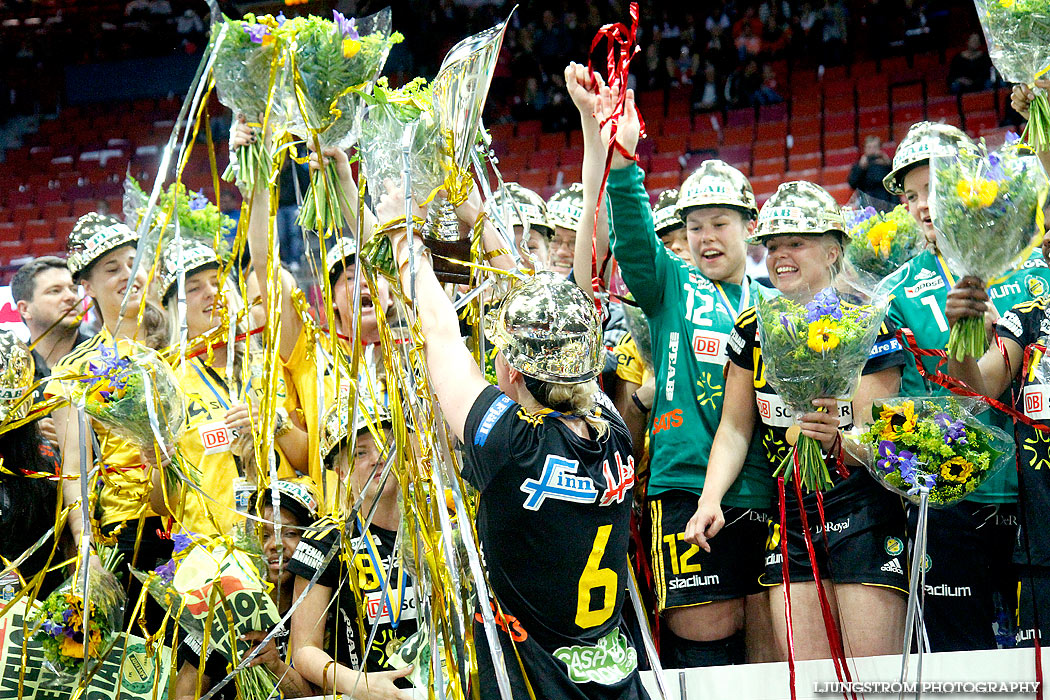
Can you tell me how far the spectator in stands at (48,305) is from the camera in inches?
162

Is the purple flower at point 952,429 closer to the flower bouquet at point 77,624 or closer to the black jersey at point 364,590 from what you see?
the black jersey at point 364,590

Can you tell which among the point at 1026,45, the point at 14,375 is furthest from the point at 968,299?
the point at 14,375

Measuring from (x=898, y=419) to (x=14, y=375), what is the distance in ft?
7.83

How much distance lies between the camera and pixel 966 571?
3.05m

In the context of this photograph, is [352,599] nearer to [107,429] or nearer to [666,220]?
[107,429]

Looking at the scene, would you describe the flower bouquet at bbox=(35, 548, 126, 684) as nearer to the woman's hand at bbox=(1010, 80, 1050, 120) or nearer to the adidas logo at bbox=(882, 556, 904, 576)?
the adidas logo at bbox=(882, 556, 904, 576)

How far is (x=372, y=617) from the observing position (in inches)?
119

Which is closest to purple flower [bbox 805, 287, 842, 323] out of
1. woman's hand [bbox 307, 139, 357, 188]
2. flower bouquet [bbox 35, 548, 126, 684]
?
woman's hand [bbox 307, 139, 357, 188]

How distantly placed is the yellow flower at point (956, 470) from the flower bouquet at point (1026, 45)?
0.82m

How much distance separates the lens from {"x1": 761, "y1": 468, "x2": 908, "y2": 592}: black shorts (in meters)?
2.95

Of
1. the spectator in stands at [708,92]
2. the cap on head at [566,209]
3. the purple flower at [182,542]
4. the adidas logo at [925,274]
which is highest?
the spectator in stands at [708,92]

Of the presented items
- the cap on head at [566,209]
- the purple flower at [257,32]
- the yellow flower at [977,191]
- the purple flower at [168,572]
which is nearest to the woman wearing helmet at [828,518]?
the yellow flower at [977,191]

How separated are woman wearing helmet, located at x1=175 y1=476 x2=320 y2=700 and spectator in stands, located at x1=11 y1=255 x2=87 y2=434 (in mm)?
1288

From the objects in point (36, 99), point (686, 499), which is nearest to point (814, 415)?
point (686, 499)
